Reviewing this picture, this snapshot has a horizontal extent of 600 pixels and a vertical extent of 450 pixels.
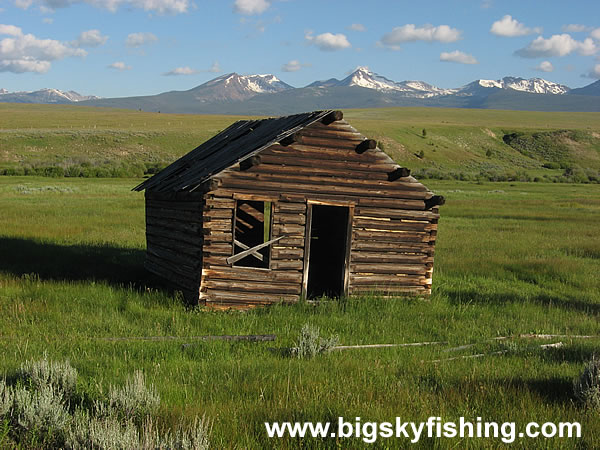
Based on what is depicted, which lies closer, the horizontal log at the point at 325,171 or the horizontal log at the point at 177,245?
the horizontal log at the point at 177,245

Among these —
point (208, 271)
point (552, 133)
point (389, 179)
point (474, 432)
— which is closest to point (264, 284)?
point (208, 271)

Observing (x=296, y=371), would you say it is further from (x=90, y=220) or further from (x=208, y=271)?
(x=90, y=220)

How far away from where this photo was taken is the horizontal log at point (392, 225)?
13336 millimetres

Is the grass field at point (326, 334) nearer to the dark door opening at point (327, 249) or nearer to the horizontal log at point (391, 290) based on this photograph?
the horizontal log at point (391, 290)

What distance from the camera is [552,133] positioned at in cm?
12381

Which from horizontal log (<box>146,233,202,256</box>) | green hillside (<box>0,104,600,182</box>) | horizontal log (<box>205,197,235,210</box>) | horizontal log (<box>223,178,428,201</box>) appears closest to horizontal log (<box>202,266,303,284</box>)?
horizontal log (<box>146,233,202,256</box>)

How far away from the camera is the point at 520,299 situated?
1403 cm

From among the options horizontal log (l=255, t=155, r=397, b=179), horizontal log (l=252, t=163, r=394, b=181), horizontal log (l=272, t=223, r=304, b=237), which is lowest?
horizontal log (l=272, t=223, r=304, b=237)

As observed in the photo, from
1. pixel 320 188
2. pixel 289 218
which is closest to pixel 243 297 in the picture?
pixel 289 218

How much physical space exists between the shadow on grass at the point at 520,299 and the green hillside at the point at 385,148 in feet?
151

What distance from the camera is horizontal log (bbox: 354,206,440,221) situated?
43.7ft

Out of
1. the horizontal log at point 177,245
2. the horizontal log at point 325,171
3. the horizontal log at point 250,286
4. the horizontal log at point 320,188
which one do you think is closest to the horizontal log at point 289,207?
the horizontal log at point 320,188

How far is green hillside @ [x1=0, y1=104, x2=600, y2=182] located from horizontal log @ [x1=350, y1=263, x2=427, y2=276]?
4581cm

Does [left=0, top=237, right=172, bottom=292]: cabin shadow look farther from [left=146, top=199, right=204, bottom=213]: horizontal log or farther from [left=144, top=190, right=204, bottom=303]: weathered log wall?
[left=146, top=199, right=204, bottom=213]: horizontal log
